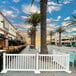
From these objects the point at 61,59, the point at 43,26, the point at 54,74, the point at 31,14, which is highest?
the point at 31,14

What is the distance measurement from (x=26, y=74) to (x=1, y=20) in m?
19.3

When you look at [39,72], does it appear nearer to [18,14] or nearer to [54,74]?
[54,74]

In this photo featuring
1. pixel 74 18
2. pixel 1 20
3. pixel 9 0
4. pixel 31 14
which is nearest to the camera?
pixel 74 18

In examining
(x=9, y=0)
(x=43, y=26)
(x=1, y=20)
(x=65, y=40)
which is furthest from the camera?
(x=65, y=40)

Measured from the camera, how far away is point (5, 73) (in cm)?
777

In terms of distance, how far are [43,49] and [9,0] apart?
22268 millimetres

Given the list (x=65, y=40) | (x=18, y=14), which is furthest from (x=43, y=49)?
(x=65, y=40)

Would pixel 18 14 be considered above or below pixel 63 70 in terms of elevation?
above

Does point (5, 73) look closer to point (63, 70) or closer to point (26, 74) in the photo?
point (26, 74)

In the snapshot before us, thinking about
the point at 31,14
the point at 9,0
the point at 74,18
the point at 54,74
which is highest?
the point at 9,0

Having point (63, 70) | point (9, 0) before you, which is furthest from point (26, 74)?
point (9, 0)

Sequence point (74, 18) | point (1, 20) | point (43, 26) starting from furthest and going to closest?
point (1, 20) < point (74, 18) < point (43, 26)

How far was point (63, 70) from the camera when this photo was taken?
852 centimetres

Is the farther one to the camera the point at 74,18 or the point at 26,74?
the point at 74,18
